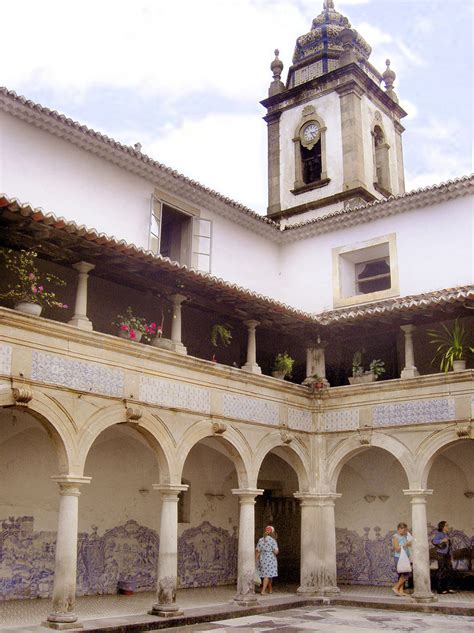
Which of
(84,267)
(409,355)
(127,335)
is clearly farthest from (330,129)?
(84,267)

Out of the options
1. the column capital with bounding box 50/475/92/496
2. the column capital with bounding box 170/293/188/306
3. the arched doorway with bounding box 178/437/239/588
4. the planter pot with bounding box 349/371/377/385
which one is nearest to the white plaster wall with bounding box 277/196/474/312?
the planter pot with bounding box 349/371/377/385

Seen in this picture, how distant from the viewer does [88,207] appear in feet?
44.4

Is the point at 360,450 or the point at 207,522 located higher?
the point at 360,450

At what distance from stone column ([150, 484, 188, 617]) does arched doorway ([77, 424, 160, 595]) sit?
161cm

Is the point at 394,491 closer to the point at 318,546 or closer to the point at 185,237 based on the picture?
the point at 318,546

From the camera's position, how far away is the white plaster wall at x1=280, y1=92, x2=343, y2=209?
19891 mm

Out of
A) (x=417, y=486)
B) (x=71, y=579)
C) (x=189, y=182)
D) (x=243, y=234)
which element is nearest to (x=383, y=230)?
(x=243, y=234)

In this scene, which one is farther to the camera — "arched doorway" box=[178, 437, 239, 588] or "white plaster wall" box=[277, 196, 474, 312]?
"white plaster wall" box=[277, 196, 474, 312]

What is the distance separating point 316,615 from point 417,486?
2.86m

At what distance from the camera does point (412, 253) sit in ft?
52.5

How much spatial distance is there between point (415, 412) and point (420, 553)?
2429 mm

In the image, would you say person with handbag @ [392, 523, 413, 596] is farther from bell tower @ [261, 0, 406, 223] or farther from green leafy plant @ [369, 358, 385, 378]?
bell tower @ [261, 0, 406, 223]

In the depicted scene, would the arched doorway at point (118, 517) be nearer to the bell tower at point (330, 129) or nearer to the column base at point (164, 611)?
the column base at point (164, 611)

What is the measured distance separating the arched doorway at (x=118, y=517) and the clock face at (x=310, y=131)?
35.3 ft
